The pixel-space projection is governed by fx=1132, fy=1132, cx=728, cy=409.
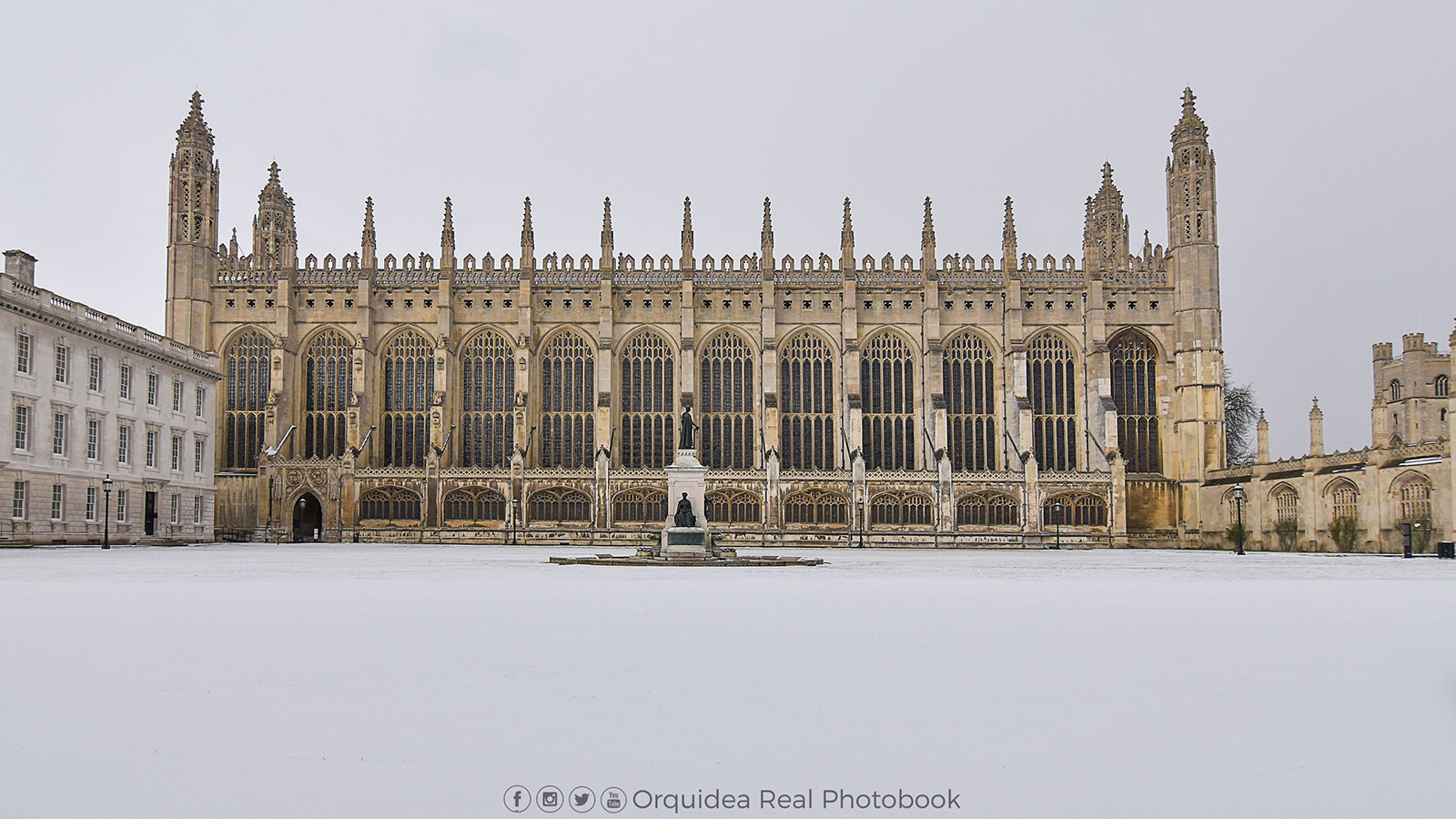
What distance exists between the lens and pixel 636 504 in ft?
169

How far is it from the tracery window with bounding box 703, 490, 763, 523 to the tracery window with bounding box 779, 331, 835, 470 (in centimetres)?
422

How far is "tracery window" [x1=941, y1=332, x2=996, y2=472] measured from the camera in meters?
55.0

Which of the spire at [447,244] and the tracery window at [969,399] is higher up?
the spire at [447,244]

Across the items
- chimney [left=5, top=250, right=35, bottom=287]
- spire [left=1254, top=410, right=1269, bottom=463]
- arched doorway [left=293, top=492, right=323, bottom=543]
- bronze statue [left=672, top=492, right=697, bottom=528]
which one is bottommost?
arched doorway [left=293, top=492, right=323, bottom=543]

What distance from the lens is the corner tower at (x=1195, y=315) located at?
52531 millimetres

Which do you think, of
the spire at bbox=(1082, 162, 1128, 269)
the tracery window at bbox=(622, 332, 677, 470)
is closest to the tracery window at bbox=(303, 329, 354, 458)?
the tracery window at bbox=(622, 332, 677, 470)

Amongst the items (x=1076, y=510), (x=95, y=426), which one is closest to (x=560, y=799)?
(x=95, y=426)

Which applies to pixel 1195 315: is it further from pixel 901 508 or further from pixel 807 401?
pixel 807 401

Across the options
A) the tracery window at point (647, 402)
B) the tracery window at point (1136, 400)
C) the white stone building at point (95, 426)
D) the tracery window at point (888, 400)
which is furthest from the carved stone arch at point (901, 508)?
the white stone building at point (95, 426)

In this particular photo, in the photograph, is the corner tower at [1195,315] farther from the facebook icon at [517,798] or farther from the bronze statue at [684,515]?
the facebook icon at [517,798]

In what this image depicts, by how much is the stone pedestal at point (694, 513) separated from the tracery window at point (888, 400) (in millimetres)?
22805

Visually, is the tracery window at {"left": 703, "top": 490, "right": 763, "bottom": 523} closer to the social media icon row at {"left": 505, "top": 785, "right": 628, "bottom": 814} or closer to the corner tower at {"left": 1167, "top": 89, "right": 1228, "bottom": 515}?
the corner tower at {"left": 1167, "top": 89, "right": 1228, "bottom": 515}

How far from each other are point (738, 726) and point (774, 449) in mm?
45586

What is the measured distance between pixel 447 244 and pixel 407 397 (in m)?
7.69
